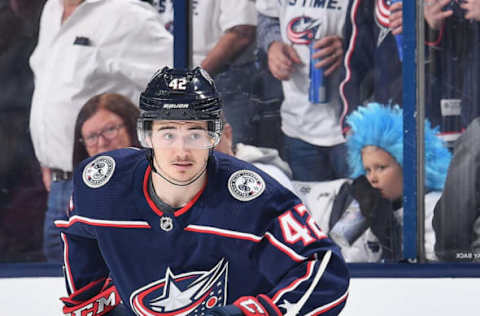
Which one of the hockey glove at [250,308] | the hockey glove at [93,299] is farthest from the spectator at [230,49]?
the hockey glove at [250,308]

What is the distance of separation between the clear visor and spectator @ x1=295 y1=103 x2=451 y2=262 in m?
1.84

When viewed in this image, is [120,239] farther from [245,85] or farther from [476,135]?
[476,135]

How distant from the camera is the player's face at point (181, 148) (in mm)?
1670

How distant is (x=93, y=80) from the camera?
358 cm

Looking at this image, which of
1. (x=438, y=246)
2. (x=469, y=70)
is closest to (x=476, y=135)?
(x=469, y=70)

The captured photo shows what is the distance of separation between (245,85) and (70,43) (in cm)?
82

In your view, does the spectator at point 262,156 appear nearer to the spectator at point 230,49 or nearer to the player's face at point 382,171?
the spectator at point 230,49

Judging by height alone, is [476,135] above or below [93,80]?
below

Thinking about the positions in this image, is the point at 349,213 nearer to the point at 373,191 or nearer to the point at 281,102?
the point at 373,191

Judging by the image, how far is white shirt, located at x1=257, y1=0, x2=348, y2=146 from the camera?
137 inches

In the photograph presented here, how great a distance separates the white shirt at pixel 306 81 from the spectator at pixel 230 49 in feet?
0.40

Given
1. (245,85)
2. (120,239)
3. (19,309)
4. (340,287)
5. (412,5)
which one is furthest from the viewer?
(245,85)

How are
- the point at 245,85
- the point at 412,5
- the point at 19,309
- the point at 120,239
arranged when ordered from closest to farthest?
the point at 120,239 < the point at 19,309 < the point at 412,5 < the point at 245,85

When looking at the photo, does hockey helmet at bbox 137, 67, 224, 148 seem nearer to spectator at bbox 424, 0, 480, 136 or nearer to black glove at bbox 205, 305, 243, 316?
black glove at bbox 205, 305, 243, 316
